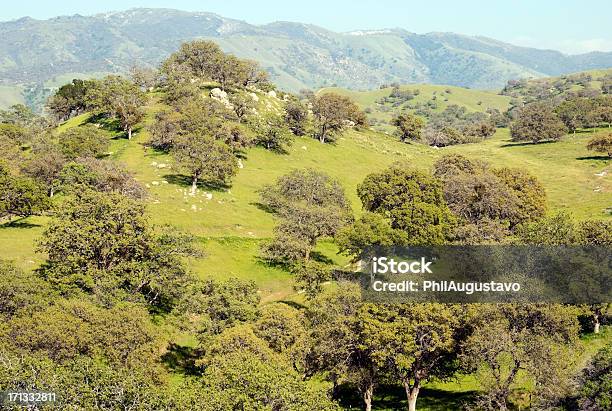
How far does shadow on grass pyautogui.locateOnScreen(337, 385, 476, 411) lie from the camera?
45.1m

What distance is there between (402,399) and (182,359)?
20931 millimetres

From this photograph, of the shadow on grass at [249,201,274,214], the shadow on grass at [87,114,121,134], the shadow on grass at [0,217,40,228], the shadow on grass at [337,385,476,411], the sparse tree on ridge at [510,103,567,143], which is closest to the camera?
the shadow on grass at [337,385,476,411]

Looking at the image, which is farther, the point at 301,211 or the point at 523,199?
the point at 523,199

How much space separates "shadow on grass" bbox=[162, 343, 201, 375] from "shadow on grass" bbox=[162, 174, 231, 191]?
47.8 m

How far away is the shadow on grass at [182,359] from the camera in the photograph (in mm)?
50969

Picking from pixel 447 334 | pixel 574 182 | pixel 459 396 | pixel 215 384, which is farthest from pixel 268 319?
pixel 574 182

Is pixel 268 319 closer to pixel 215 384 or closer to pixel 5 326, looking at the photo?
pixel 215 384

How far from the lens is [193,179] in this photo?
327 ft

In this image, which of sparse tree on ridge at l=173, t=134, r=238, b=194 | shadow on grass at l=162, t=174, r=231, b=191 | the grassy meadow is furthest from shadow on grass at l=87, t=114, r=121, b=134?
shadow on grass at l=162, t=174, r=231, b=191

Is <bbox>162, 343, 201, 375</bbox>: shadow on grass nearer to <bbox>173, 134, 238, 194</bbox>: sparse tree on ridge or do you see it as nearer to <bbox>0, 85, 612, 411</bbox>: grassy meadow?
<bbox>0, 85, 612, 411</bbox>: grassy meadow

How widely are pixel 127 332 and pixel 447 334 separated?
23503 millimetres

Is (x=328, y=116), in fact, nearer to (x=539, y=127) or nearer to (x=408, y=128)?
(x=408, y=128)

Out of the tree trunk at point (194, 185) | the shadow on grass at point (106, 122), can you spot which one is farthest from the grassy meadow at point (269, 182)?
the shadow on grass at point (106, 122)

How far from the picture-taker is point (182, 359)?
53250 mm
